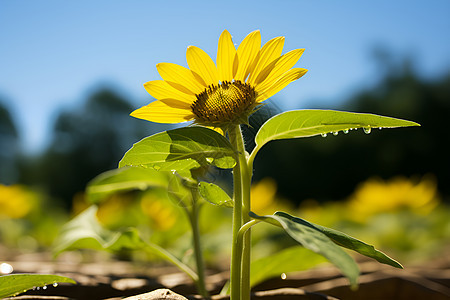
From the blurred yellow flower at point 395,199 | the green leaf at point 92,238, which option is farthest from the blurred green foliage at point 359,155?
the green leaf at point 92,238

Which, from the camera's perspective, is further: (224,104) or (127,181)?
(127,181)

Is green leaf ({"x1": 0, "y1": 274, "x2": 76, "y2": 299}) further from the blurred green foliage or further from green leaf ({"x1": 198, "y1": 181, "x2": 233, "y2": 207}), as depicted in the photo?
the blurred green foliage

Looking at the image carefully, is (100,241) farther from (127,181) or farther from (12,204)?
(12,204)

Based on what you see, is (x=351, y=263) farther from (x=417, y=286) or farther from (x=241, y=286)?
Answer: (x=417, y=286)

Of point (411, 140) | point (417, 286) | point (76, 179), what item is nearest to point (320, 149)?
point (411, 140)

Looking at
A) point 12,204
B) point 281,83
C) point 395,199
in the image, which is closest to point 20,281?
point 281,83

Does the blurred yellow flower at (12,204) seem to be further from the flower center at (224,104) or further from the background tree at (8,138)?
the background tree at (8,138)
